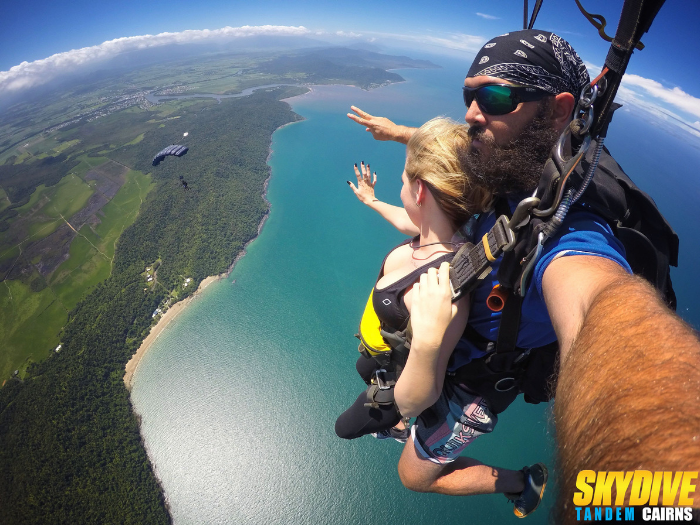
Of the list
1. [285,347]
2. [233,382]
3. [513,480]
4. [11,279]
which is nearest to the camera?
[513,480]

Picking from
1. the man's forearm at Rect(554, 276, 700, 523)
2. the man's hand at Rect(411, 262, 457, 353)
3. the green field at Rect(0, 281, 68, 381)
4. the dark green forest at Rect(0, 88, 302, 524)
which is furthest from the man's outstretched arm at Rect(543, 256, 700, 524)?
the green field at Rect(0, 281, 68, 381)

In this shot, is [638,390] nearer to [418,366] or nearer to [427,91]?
[418,366]

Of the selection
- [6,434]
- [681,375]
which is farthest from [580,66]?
[6,434]

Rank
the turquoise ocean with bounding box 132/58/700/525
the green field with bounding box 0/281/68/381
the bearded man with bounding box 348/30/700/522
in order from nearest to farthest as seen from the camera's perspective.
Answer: the bearded man with bounding box 348/30/700/522, the turquoise ocean with bounding box 132/58/700/525, the green field with bounding box 0/281/68/381

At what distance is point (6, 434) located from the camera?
62.3 ft

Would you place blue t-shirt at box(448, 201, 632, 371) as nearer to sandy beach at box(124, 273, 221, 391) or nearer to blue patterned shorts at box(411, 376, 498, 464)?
blue patterned shorts at box(411, 376, 498, 464)

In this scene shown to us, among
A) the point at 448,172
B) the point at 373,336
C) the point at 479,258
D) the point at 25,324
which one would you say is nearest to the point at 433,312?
the point at 479,258

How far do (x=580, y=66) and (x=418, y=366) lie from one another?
5.09 feet

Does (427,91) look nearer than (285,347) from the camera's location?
No

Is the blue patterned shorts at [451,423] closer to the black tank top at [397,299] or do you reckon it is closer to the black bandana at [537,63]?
the black tank top at [397,299]

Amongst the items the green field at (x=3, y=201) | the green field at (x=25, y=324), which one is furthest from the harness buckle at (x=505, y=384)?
the green field at (x=3, y=201)

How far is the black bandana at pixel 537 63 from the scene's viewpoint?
1224mm

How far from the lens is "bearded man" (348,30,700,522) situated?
54cm

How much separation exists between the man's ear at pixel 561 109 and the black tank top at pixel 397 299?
0.70m
